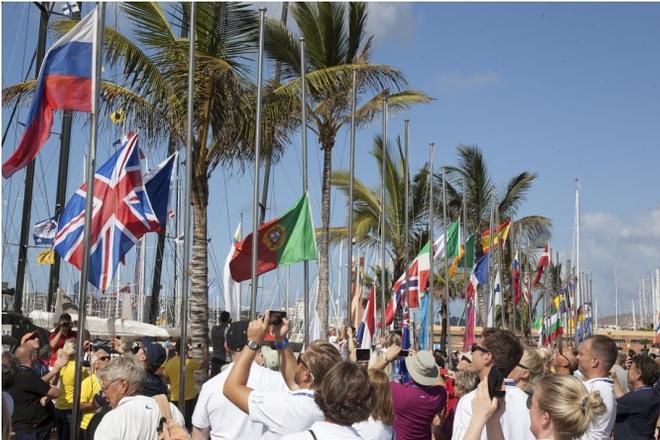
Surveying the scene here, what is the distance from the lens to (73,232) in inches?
470

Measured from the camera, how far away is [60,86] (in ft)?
32.4

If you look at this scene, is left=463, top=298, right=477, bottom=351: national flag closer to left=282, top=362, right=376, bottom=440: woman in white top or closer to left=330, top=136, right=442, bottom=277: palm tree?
left=330, top=136, right=442, bottom=277: palm tree

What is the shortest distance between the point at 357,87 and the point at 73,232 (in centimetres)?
1106

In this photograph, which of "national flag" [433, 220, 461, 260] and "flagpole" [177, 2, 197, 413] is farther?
"national flag" [433, 220, 461, 260]

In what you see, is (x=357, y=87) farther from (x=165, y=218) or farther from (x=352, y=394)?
(x=352, y=394)

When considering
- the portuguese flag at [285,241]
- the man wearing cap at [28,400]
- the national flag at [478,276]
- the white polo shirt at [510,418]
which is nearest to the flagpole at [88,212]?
the man wearing cap at [28,400]

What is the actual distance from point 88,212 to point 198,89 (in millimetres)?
8384

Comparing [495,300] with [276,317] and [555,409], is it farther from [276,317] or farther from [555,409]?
[555,409]

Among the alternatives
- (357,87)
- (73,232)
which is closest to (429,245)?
(357,87)

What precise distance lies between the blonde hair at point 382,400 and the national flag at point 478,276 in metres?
22.8

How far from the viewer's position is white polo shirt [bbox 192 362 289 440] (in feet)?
20.3

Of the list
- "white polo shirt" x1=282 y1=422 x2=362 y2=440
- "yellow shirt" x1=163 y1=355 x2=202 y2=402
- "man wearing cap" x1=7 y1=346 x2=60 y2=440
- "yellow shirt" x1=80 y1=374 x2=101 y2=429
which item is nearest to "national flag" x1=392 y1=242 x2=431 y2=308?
"yellow shirt" x1=163 y1=355 x2=202 y2=402

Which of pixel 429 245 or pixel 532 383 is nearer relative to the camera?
pixel 532 383

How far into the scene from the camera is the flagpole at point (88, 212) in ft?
26.6
